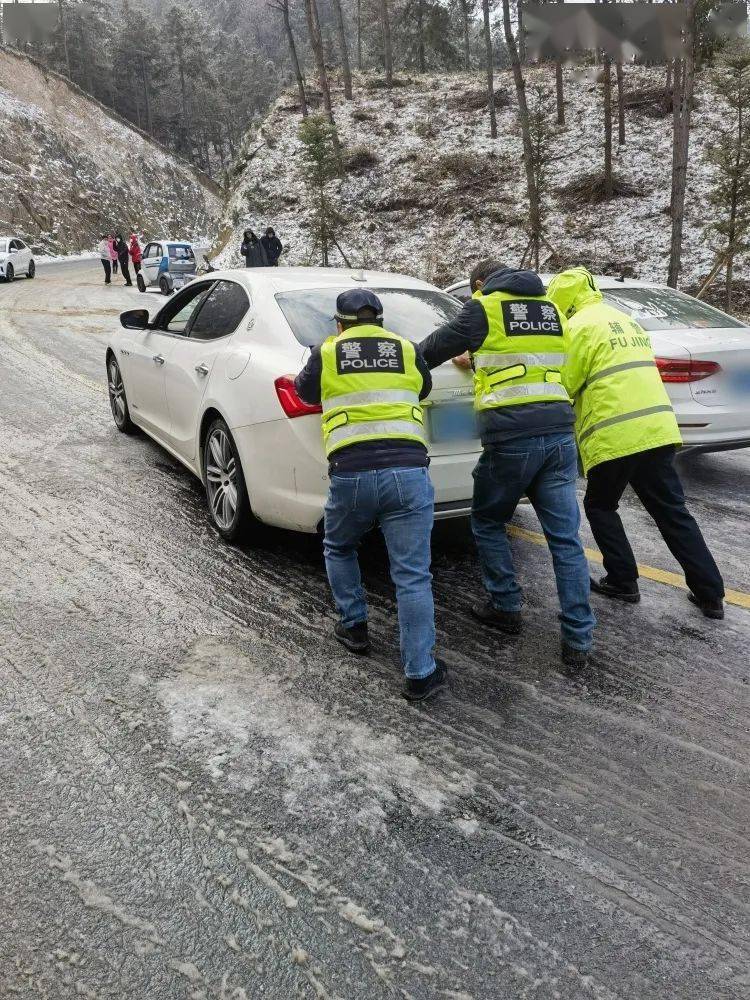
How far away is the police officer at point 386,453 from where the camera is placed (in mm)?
2963

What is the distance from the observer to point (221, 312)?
475cm

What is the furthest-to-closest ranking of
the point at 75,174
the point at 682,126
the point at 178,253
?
1. the point at 75,174
2. the point at 178,253
3. the point at 682,126

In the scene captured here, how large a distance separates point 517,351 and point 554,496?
684 millimetres

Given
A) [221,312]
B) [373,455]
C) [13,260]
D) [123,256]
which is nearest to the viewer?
[373,455]

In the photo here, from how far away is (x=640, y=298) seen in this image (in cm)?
663

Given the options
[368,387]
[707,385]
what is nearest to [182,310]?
[368,387]

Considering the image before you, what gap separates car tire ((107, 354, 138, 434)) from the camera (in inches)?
261

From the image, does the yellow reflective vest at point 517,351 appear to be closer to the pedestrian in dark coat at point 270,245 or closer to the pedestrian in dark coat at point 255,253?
the pedestrian in dark coat at point 255,253

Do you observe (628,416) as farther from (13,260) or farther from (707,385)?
(13,260)

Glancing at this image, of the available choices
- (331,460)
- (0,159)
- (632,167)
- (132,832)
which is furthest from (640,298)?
(0,159)

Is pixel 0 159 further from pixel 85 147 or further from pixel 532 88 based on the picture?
pixel 532 88

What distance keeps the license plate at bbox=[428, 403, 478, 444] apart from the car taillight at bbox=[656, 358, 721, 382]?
8.23ft

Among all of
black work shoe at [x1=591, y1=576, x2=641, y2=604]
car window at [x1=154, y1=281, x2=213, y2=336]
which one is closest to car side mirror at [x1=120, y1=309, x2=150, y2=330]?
car window at [x1=154, y1=281, x2=213, y2=336]

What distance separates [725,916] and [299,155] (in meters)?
36.0
